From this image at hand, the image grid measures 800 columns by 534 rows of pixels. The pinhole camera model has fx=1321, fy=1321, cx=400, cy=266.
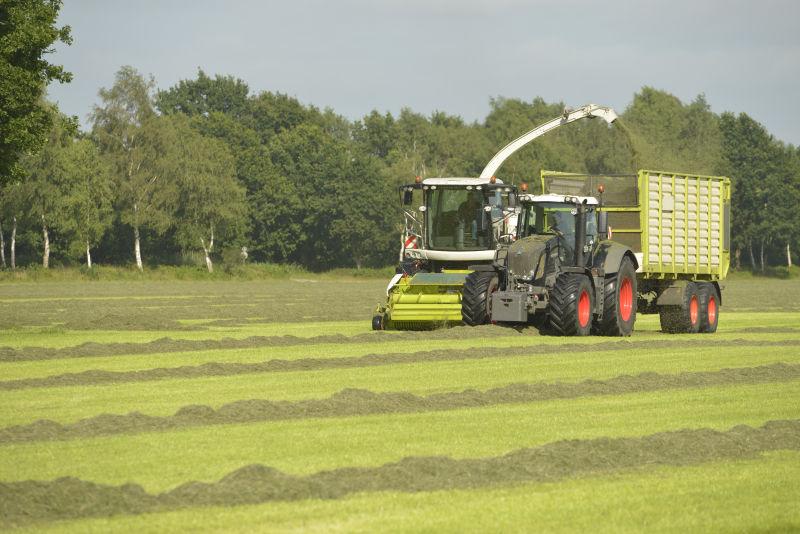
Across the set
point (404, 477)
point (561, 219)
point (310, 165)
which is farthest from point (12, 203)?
point (404, 477)

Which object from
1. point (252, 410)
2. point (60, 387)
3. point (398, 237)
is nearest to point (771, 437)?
point (252, 410)

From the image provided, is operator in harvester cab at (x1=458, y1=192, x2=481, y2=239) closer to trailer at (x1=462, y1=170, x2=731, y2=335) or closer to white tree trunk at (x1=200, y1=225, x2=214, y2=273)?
trailer at (x1=462, y1=170, x2=731, y2=335)

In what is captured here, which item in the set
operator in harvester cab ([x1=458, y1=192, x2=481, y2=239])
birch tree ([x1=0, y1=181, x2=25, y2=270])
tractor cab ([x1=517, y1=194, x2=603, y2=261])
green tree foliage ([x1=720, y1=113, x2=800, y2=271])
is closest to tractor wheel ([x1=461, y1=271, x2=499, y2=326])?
tractor cab ([x1=517, y1=194, x2=603, y2=261])

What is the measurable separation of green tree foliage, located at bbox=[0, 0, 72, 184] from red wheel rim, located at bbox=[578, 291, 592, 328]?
11.9 meters

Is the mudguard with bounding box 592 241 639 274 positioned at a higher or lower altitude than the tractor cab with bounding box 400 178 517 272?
lower

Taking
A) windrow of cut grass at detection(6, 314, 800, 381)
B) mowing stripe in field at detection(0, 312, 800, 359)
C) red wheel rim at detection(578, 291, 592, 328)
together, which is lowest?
mowing stripe in field at detection(0, 312, 800, 359)

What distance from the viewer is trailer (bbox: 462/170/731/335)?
26.7 metres

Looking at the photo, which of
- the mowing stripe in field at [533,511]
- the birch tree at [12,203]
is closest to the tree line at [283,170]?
the birch tree at [12,203]

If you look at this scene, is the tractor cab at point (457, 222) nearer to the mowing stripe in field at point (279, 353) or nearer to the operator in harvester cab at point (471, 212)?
the operator in harvester cab at point (471, 212)

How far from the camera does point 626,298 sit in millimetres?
28438

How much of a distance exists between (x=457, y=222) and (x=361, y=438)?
56.3ft

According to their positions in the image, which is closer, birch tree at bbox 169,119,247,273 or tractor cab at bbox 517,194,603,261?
tractor cab at bbox 517,194,603,261

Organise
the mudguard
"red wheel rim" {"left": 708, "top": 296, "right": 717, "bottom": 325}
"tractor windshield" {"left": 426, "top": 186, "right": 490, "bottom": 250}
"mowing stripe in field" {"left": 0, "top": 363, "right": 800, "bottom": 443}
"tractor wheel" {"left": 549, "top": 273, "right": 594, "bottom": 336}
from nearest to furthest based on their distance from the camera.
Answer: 1. "mowing stripe in field" {"left": 0, "top": 363, "right": 800, "bottom": 443}
2. "tractor wheel" {"left": 549, "top": 273, "right": 594, "bottom": 336}
3. the mudguard
4. "tractor windshield" {"left": 426, "top": 186, "right": 490, "bottom": 250}
5. "red wheel rim" {"left": 708, "top": 296, "right": 717, "bottom": 325}

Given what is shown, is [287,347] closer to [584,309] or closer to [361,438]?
[584,309]
